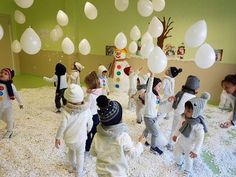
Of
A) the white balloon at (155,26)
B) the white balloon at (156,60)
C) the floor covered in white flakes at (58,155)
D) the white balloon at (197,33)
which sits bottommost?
the floor covered in white flakes at (58,155)

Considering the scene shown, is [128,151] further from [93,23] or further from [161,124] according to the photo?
[93,23]

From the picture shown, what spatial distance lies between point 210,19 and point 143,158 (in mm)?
3009

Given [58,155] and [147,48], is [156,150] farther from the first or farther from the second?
[147,48]

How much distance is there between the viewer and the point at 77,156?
5.41ft

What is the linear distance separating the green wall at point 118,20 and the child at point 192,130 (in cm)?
262

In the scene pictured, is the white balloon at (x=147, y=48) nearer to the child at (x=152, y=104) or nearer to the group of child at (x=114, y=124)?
the group of child at (x=114, y=124)

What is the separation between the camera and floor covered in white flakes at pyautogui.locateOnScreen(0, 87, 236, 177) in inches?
70.6

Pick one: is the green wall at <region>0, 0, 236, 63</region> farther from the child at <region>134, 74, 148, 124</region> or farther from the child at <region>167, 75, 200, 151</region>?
the child at <region>167, 75, 200, 151</region>

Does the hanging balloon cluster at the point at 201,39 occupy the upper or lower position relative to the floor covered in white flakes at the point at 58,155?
upper

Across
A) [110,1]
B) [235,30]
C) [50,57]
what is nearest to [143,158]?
[235,30]

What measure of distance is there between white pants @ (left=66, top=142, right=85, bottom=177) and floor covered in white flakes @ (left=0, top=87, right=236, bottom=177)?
89 mm

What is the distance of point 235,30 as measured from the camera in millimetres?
3646

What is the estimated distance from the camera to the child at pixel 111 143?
111 centimetres

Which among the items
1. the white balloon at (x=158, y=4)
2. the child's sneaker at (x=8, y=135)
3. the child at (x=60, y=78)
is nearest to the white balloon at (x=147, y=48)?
the white balloon at (x=158, y=4)
